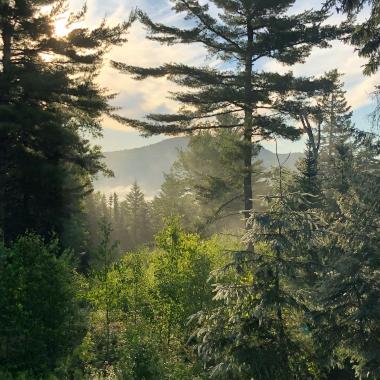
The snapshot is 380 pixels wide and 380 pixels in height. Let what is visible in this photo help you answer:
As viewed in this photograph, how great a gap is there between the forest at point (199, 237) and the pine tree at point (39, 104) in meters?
0.06

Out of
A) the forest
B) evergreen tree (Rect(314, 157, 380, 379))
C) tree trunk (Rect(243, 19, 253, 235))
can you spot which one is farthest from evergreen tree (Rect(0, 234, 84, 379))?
tree trunk (Rect(243, 19, 253, 235))

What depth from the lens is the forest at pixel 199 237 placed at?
7.48 meters

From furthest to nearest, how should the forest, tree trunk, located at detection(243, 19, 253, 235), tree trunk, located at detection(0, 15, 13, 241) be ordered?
tree trunk, located at detection(243, 19, 253, 235) → tree trunk, located at detection(0, 15, 13, 241) → the forest

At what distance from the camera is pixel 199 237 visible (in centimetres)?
1747

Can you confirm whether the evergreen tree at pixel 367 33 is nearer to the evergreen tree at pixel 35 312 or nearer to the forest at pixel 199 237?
the forest at pixel 199 237

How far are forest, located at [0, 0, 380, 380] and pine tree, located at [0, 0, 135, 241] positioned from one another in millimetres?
61

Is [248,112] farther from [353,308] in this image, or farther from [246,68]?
[353,308]

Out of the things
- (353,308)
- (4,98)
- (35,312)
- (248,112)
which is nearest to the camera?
(353,308)

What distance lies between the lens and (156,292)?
571 inches

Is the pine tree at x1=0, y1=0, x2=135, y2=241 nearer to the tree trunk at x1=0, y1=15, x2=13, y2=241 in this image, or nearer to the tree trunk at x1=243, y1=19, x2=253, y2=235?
the tree trunk at x1=0, y1=15, x2=13, y2=241

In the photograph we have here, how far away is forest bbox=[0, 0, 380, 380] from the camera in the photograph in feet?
24.5

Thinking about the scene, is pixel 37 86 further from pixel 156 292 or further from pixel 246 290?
pixel 246 290

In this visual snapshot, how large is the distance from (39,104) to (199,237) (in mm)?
8843

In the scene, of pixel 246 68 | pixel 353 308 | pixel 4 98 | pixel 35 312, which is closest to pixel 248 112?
pixel 246 68
